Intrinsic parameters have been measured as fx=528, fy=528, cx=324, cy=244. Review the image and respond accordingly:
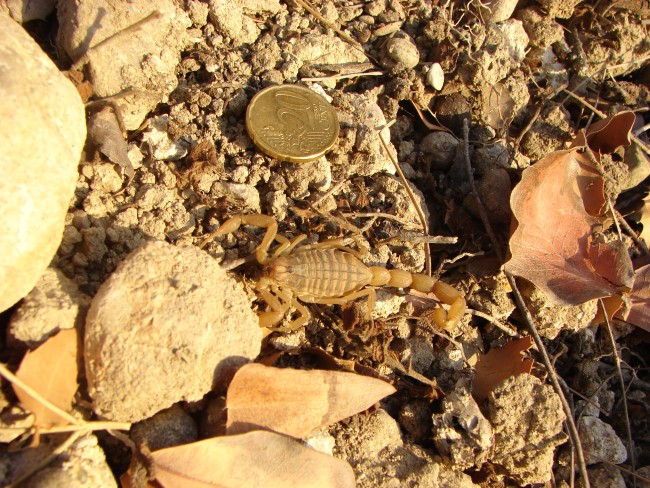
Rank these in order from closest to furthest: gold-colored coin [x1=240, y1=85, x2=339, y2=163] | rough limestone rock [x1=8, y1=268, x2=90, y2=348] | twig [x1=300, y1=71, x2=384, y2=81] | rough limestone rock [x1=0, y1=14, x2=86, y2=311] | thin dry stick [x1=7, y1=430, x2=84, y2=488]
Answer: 1. thin dry stick [x1=7, y1=430, x2=84, y2=488]
2. rough limestone rock [x1=0, y1=14, x2=86, y2=311]
3. rough limestone rock [x1=8, y1=268, x2=90, y2=348]
4. gold-colored coin [x1=240, y1=85, x2=339, y2=163]
5. twig [x1=300, y1=71, x2=384, y2=81]

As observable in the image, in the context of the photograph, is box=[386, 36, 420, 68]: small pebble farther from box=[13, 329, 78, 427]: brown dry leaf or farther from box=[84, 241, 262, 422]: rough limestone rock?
box=[13, 329, 78, 427]: brown dry leaf

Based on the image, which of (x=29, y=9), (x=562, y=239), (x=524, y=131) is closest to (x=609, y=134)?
(x=524, y=131)

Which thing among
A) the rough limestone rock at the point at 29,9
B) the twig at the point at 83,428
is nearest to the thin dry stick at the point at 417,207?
the twig at the point at 83,428

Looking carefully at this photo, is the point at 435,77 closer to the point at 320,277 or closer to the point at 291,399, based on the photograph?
the point at 320,277

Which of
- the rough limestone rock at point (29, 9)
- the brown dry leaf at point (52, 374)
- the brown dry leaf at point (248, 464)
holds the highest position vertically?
the rough limestone rock at point (29, 9)

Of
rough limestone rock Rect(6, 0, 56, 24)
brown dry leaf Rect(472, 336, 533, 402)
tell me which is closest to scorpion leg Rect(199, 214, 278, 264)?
brown dry leaf Rect(472, 336, 533, 402)

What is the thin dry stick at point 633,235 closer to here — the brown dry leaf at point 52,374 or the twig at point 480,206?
the twig at point 480,206
